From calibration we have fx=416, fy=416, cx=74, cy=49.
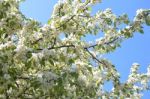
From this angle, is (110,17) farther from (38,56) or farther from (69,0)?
(38,56)

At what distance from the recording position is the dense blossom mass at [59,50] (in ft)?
29.4

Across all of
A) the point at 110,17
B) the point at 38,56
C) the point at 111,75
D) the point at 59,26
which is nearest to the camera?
the point at 38,56

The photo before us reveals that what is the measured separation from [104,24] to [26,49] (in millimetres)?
3105

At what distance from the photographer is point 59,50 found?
10.3 m

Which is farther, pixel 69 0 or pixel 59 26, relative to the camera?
pixel 69 0

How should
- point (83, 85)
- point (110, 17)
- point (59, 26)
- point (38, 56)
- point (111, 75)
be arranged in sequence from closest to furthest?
1. point (38, 56)
2. point (83, 85)
3. point (59, 26)
4. point (110, 17)
5. point (111, 75)

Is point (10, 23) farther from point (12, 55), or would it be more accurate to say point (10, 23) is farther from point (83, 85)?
point (83, 85)

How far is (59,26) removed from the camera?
10.5 m

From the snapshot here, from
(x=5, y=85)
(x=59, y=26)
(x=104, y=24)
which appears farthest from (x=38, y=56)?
(x=104, y=24)

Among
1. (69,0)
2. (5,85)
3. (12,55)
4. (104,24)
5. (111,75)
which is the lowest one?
(5,85)

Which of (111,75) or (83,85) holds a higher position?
(111,75)

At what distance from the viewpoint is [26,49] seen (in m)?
8.91

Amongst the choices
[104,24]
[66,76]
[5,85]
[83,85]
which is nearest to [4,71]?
[5,85]

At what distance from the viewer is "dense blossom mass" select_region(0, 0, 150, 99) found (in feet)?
29.4
